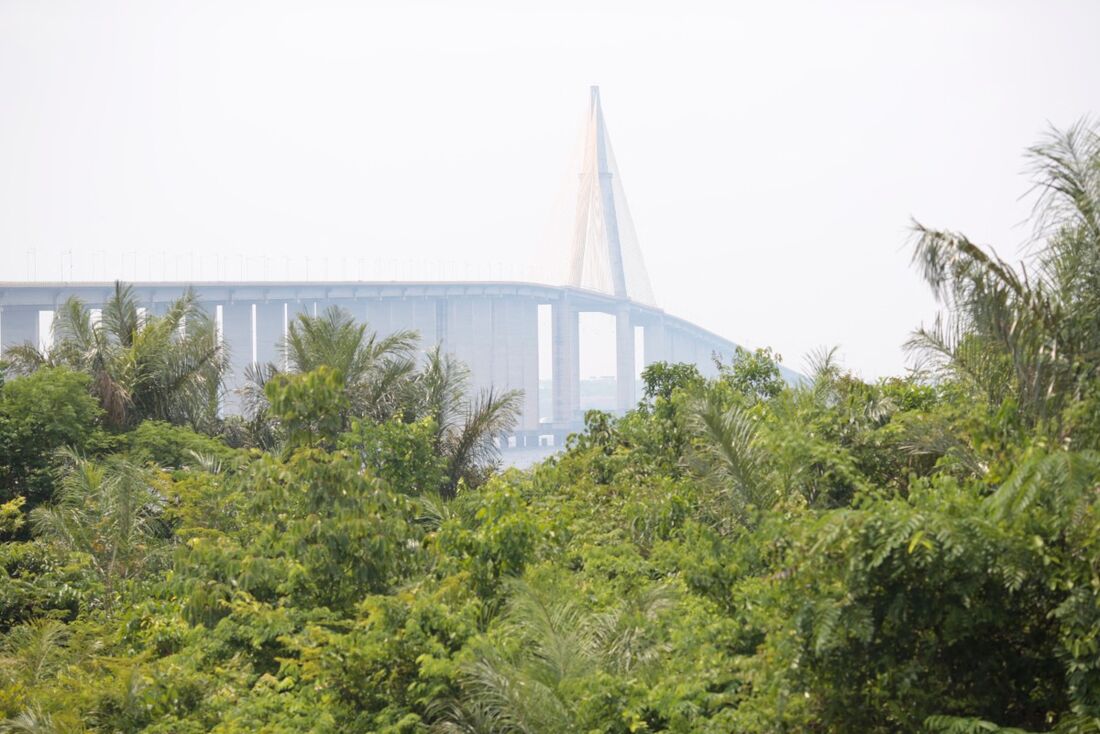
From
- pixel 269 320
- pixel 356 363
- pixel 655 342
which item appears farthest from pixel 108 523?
pixel 655 342

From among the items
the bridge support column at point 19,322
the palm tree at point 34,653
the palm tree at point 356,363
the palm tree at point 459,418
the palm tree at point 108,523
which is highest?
the bridge support column at point 19,322

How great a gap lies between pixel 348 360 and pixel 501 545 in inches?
409

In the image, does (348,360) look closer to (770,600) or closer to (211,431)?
(211,431)

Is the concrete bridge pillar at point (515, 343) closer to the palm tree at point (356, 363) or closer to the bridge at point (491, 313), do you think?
the bridge at point (491, 313)

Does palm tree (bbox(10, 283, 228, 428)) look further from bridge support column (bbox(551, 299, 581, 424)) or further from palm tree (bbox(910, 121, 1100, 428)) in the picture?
bridge support column (bbox(551, 299, 581, 424))

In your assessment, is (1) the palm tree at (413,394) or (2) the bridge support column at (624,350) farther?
(2) the bridge support column at (624,350)

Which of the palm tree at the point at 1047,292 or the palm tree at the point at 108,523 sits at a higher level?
the palm tree at the point at 1047,292

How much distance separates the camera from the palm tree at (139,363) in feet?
65.7

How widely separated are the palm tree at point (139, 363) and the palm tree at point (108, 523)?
485cm

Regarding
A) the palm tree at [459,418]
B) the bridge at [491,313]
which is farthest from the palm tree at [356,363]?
the bridge at [491,313]

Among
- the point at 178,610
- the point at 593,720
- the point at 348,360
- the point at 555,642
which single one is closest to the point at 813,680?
the point at 593,720

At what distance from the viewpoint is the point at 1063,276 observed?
7.63m

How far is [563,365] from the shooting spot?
71.9 metres

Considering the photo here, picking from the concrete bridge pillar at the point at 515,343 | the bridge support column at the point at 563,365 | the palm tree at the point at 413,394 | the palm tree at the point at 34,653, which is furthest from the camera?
the bridge support column at the point at 563,365
